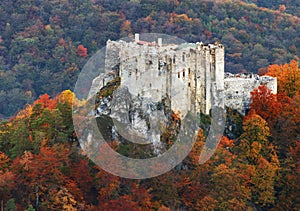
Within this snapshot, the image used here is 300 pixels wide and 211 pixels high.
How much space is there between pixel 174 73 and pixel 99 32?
51.5 meters

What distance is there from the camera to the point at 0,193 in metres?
46.1

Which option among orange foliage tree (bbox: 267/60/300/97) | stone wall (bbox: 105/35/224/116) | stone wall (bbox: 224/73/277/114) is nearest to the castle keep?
stone wall (bbox: 105/35/224/116)

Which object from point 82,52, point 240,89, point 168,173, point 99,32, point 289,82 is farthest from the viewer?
point 99,32

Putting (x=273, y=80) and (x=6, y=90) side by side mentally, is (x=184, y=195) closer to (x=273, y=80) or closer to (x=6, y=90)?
(x=273, y=80)

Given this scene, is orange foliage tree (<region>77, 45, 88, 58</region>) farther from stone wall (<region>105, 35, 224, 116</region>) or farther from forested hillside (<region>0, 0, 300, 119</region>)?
stone wall (<region>105, 35, 224, 116</region>)

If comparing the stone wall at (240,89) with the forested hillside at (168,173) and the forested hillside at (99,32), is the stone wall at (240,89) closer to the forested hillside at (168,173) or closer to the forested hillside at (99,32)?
the forested hillside at (168,173)

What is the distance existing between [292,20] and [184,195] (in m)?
60.7

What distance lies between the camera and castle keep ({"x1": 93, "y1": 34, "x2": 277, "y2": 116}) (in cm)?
4731

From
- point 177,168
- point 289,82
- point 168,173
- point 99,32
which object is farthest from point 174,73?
point 99,32

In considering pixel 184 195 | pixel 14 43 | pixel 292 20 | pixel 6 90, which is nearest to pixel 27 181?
pixel 184 195

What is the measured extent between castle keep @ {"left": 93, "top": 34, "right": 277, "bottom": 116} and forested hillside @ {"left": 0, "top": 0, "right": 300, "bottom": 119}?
3938 cm

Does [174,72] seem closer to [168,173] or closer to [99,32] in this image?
[168,173]

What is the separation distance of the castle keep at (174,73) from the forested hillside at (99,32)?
1550 inches

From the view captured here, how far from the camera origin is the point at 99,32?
3863 inches
